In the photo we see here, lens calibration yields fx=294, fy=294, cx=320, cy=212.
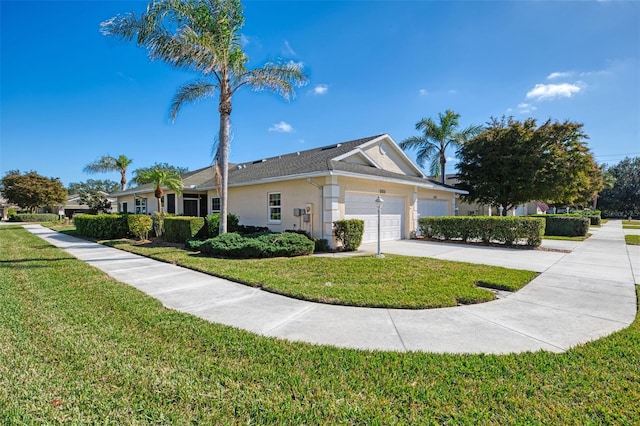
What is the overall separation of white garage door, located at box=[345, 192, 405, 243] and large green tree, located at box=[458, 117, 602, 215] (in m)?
8.58

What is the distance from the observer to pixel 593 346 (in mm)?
3412

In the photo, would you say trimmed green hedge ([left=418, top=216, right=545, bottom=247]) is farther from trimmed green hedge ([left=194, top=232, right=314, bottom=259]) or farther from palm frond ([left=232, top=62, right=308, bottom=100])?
palm frond ([left=232, top=62, right=308, bottom=100])

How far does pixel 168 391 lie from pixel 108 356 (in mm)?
1088

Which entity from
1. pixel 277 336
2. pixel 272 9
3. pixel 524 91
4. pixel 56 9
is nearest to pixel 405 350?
pixel 277 336

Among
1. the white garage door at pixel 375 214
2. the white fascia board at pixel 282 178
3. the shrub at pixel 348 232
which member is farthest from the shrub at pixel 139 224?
the white garage door at pixel 375 214

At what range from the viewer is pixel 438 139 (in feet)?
77.4

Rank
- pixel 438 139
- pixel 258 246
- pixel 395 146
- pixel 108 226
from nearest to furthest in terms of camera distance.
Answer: pixel 258 246 < pixel 108 226 < pixel 395 146 < pixel 438 139

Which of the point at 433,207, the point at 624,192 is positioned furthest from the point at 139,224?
the point at 624,192

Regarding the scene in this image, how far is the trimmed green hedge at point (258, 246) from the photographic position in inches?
374

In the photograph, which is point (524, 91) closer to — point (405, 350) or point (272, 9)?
point (272, 9)

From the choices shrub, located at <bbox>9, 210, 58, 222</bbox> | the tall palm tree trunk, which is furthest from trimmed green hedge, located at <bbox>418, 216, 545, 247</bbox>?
shrub, located at <bbox>9, 210, 58, 222</bbox>

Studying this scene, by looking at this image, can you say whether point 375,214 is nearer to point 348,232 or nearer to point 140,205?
point 348,232

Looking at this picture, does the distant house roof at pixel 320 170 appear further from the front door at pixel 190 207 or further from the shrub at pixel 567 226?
the shrub at pixel 567 226

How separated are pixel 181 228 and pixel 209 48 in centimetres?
767
